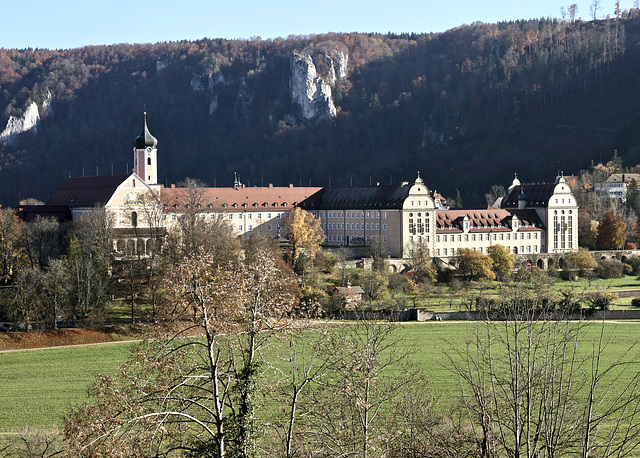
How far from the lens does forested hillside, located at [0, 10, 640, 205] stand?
466ft

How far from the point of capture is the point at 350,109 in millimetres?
179250

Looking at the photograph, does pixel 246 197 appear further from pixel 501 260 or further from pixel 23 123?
pixel 23 123

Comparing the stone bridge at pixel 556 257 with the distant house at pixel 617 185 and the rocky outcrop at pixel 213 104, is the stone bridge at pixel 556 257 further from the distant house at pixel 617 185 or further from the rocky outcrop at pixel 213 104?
the rocky outcrop at pixel 213 104

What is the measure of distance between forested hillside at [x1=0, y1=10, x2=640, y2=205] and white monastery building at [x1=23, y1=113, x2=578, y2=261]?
145 feet

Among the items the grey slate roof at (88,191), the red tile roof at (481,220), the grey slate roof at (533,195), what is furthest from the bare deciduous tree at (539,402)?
the grey slate roof at (533,195)

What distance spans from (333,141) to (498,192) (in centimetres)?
6751

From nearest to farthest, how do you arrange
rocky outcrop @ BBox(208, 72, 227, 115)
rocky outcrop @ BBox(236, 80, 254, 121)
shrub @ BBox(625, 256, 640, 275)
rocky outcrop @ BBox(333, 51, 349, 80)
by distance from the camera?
shrub @ BBox(625, 256, 640, 275) < rocky outcrop @ BBox(333, 51, 349, 80) < rocky outcrop @ BBox(236, 80, 254, 121) < rocky outcrop @ BBox(208, 72, 227, 115)

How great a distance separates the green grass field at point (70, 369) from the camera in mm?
29422

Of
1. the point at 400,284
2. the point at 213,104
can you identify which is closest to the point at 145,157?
the point at 400,284

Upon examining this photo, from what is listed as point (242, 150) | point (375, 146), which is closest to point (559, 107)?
point (375, 146)

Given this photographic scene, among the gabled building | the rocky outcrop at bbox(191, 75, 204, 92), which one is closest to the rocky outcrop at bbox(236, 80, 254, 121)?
the rocky outcrop at bbox(191, 75, 204, 92)

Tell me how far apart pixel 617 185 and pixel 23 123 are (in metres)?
111

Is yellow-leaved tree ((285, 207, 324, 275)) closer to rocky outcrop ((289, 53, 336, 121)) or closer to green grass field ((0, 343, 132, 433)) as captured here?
green grass field ((0, 343, 132, 433))

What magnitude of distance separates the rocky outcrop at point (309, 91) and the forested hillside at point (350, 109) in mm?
1463
